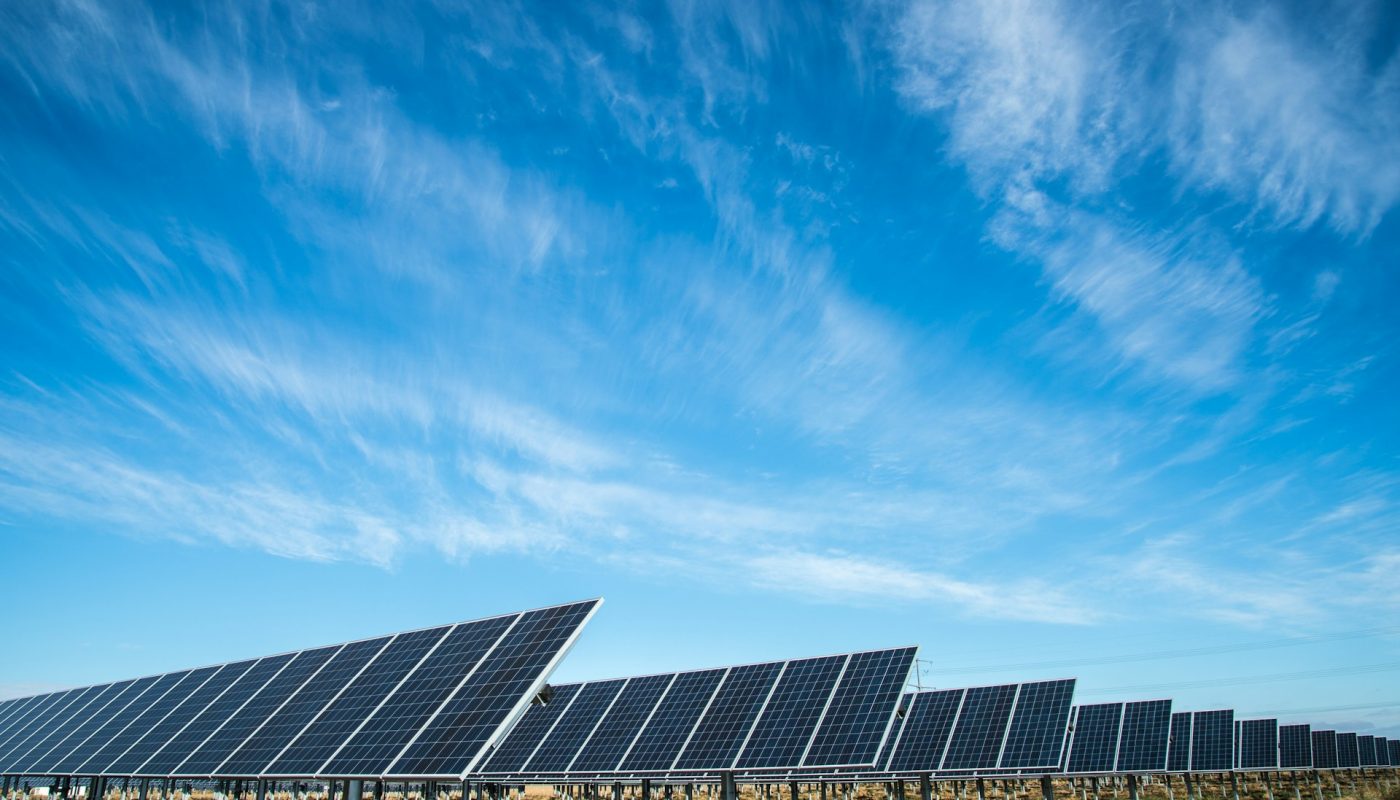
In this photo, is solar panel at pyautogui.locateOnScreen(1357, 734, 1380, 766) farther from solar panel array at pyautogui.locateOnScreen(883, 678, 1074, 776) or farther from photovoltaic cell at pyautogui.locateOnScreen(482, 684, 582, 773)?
photovoltaic cell at pyautogui.locateOnScreen(482, 684, 582, 773)

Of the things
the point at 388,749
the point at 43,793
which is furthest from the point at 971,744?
the point at 43,793

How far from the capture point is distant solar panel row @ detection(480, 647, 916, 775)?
26875mm

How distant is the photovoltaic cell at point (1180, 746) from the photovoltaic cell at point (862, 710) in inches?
1008

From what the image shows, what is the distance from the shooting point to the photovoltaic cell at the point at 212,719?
27562mm

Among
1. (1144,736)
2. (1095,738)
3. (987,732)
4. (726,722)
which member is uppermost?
(1144,736)

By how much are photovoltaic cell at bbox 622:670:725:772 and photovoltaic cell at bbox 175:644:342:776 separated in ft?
43.9

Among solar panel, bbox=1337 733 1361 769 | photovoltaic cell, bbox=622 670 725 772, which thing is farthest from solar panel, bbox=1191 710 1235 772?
photovoltaic cell, bbox=622 670 725 772

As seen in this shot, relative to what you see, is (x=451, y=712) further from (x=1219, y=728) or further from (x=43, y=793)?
(x=43, y=793)

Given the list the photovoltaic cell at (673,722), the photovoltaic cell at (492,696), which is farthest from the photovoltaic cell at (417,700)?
the photovoltaic cell at (673,722)

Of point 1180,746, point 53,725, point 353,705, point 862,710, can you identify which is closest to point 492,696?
point 353,705

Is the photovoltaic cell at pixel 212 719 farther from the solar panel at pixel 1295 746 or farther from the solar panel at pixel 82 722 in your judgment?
the solar panel at pixel 1295 746

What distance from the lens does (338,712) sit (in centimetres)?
2522

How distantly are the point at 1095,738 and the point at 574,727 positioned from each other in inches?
1259

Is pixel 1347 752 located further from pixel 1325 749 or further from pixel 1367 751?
pixel 1367 751
